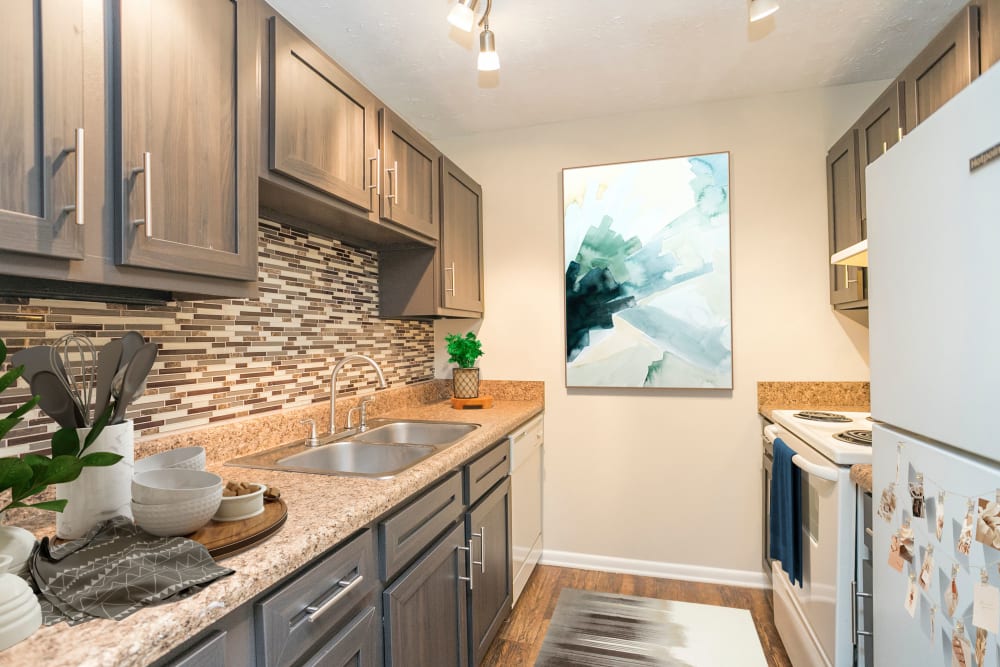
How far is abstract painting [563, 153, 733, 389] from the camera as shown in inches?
105

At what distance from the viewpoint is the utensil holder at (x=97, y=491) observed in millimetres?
901

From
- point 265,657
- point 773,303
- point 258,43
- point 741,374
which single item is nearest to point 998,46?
point 773,303

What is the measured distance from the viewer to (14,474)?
0.66 m

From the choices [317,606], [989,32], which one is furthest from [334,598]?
[989,32]

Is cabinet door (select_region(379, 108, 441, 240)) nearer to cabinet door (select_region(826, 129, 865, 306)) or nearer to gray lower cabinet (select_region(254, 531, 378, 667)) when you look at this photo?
gray lower cabinet (select_region(254, 531, 378, 667))

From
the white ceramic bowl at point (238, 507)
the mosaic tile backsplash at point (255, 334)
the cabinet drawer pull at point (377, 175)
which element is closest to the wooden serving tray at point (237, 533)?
the white ceramic bowl at point (238, 507)

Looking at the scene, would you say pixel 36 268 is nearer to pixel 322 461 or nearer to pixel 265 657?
pixel 265 657

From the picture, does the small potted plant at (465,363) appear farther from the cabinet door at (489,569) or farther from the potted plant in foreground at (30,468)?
the potted plant in foreground at (30,468)

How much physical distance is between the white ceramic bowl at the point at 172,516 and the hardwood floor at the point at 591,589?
1.53 meters

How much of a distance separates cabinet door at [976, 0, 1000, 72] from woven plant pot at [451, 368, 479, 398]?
225 cm

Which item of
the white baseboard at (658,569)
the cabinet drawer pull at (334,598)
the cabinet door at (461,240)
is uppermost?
the cabinet door at (461,240)

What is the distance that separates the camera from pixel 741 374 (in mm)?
2668

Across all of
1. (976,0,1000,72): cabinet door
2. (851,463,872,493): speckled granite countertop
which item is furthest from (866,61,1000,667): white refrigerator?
(976,0,1000,72): cabinet door

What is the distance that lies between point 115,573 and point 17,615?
13cm
